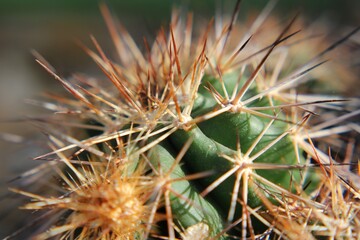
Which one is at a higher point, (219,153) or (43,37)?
(43,37)

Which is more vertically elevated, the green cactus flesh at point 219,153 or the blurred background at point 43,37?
the blurred background at point 43,37

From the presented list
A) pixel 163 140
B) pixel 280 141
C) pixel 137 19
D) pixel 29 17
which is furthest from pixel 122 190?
pixel 29 17

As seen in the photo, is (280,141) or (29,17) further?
(29,17)

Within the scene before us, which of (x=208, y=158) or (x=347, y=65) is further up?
(x=208, y=158)

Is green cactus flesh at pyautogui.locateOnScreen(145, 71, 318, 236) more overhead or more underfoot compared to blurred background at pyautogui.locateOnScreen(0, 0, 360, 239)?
more underfoot

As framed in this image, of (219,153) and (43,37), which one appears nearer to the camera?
(219,153)

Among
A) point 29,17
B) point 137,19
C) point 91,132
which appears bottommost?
point 91,132

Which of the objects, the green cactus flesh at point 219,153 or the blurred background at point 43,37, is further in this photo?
the blurred background at point 43,37

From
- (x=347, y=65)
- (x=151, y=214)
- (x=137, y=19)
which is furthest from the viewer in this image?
(x=137, y=19)

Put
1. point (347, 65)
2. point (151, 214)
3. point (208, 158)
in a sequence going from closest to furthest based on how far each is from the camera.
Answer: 1. point (151, 214)
2. point (208, 158)
3. point (347, 65)

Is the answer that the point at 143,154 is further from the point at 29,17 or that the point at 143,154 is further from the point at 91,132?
the point at 29,17

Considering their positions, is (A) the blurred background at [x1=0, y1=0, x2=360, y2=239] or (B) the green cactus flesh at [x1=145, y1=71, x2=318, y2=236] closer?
(B) the green cactus flesh at [x1=145, y1=71, x2=318, y2=236]
